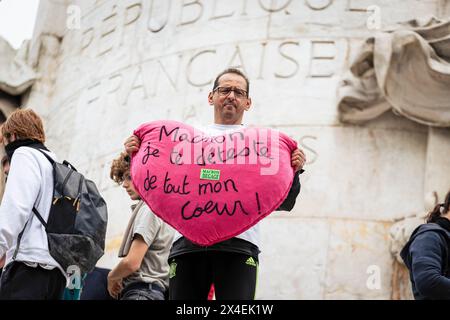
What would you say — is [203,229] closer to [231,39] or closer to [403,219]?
[403,219]

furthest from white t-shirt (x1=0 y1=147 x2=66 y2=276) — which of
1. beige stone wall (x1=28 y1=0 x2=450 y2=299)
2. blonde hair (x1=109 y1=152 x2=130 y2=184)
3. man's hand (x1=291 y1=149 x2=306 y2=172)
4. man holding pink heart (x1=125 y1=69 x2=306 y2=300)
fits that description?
beige stone wall (x1=28 y1=0 x2=450 y2=299)

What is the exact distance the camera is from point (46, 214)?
753cm

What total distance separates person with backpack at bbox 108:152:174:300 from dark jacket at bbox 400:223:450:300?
185 centimetres

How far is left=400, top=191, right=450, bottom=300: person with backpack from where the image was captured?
7.26 metres

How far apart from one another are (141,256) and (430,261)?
210 centimetres

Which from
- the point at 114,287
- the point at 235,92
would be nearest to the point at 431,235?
the point at 235,92

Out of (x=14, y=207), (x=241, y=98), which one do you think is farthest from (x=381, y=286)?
(x=14, y=207)

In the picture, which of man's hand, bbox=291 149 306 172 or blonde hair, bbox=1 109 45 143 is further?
blonde hair, bbox=1 109 45 143

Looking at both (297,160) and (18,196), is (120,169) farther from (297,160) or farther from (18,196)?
(297,160)

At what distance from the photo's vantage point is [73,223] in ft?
24.8

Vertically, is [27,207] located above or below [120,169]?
below

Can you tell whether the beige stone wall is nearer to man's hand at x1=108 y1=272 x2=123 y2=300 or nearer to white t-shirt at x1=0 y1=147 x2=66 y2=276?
man's hand at x1=108 y1=272 x2=123 y2=300

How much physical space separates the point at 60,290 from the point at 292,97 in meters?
5.67

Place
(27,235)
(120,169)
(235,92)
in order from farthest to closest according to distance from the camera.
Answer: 1. (120,169)
2. (235,92)
3. (27,235)
